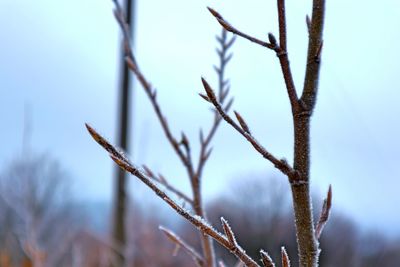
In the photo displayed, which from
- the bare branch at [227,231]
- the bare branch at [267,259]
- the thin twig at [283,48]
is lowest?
the bare branch at [267,259]

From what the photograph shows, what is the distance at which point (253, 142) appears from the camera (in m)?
0.24

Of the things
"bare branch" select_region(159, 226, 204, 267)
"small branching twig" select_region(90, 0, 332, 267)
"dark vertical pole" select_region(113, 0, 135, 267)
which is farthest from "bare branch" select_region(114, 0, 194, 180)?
"dark vertical pole" select_region(113, 0, 135, 267)

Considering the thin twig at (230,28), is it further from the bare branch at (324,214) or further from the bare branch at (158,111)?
the bare branch at (158,111)

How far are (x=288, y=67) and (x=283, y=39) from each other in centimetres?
1

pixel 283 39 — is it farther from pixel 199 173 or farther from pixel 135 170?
pixel 199 173

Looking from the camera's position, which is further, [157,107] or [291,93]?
[157,107]

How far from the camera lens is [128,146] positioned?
5.65 feet

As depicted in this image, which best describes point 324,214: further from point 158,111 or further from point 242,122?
point 158,111

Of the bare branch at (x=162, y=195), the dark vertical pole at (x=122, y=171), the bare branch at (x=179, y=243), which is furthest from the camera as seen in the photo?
the dark vertical pole at (x=122, y=171)

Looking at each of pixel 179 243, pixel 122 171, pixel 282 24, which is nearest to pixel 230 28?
pixel 282 24

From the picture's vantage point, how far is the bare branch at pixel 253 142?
9.1 inches

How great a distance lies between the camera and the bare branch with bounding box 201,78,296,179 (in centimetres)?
23

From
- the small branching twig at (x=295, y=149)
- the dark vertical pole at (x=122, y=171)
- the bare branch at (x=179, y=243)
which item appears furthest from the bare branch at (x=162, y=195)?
the dark vertical pole at (x=122, y=171)

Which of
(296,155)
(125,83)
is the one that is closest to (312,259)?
(296,155)
